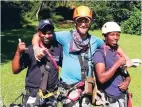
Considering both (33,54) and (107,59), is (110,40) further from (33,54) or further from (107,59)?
(33,54)

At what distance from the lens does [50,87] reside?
5.90 m

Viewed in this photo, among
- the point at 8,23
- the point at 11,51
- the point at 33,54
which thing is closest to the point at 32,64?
the point at 33,54

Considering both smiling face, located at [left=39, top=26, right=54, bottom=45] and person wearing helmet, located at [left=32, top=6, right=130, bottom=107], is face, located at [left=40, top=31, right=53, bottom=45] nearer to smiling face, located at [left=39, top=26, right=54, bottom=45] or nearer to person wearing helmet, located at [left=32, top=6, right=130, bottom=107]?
smiling face, located at [left=39, top=26, right=54, bottom=45]

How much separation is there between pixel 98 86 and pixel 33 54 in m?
1.16

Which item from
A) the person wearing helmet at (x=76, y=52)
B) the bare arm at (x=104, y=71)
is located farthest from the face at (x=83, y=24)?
the bare arm at (x=104, y=71)

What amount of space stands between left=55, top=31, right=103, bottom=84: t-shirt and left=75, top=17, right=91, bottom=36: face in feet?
0.71

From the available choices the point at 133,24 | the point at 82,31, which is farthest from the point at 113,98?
the point at 133,24

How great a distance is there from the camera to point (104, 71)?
18.9ft

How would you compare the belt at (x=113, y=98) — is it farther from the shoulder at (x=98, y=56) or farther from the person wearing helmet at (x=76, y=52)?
the shoulder at (x=98, y=56)

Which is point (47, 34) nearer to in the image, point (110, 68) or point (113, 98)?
point (110, 68)

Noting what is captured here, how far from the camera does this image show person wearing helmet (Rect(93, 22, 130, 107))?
18.9 ft

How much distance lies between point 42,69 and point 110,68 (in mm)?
1027

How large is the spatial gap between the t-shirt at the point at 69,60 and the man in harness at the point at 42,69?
159 mm

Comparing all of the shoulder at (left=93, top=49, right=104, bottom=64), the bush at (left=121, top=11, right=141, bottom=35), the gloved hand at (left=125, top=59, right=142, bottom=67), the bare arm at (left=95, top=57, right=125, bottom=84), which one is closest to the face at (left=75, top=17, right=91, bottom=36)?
the shoulder at (left=93, top=49, right=104, bottom=64)
